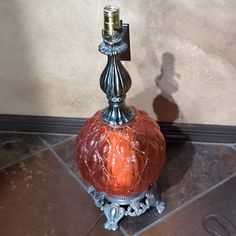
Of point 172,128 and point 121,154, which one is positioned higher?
point 121,154

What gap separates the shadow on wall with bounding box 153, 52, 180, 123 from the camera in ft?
3.56

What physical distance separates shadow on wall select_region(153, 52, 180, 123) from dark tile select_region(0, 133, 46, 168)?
1.23 feet

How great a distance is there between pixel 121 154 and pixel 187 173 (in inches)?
12.6

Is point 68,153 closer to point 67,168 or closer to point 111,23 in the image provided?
point 67,168

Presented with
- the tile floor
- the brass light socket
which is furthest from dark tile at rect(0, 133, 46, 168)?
the brass light socket

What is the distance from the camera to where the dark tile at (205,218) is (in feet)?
3.13

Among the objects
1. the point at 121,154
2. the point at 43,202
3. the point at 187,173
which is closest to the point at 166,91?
the point at 187,173

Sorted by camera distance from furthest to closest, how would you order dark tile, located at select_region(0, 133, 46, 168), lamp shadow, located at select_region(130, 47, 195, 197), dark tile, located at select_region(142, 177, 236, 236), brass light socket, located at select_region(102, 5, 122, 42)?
dark tile, located at select_region(0, 133, 46, 168)
lamp shadow, located at select_region(130, 47, 195, 197)
dark tile, located at select_region(142, 177, 236, 236)
brass light socket, located at select_region(102, 5, 122, 42)

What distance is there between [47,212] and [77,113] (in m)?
0.34

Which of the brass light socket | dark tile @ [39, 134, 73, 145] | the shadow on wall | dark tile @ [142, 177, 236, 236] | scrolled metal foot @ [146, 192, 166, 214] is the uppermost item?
the brass light socket

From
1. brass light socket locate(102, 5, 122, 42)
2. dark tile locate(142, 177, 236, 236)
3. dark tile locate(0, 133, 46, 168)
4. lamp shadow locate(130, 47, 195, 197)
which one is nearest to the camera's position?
brass light socket locate(102, 5, 122, 42)

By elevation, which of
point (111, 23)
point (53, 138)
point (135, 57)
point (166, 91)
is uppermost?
point (111, 23)

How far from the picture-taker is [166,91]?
3.74 feet

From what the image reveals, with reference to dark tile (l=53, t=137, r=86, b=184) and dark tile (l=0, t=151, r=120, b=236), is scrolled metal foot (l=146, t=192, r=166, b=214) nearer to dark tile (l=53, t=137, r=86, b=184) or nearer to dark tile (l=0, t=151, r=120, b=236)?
dark tile (l=0, t=151, r=120, b=236)
